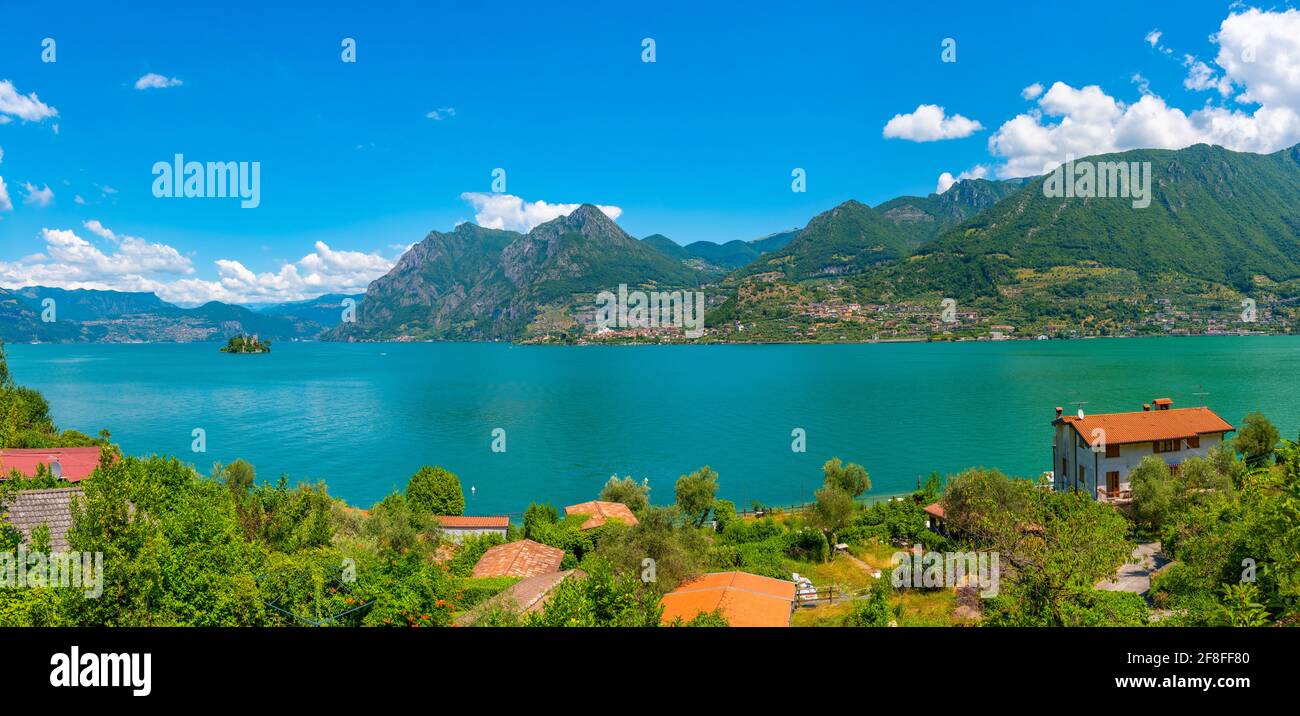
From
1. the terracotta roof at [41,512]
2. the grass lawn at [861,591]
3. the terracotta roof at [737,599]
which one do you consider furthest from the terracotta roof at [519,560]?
the terracotta roof at [41,512]

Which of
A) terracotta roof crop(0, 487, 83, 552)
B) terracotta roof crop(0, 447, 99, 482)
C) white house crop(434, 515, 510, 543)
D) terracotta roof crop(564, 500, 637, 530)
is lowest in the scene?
white house crop(434, 515, 510, 543)

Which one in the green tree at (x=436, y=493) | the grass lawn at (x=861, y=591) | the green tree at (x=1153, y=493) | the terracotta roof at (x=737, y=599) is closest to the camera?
the terracotta roof at (x=737, y=599)

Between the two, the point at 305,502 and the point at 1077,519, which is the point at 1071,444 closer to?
the point at 1077,519

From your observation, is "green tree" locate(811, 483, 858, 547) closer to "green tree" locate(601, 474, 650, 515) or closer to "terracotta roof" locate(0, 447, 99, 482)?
"green tree" locate(601, 474, 650, 515)

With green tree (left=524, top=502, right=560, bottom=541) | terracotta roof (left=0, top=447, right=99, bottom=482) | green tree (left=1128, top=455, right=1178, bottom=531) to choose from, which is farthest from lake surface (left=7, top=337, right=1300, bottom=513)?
terracotta roof (left=0, top=447, right=99, bottom=482)

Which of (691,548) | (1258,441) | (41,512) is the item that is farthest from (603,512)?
(1258,441)

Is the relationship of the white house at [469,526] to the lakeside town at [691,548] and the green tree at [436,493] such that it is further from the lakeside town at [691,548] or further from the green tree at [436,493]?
the green tree at [436,493]

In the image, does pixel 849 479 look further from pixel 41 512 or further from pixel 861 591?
pixel 41 512
